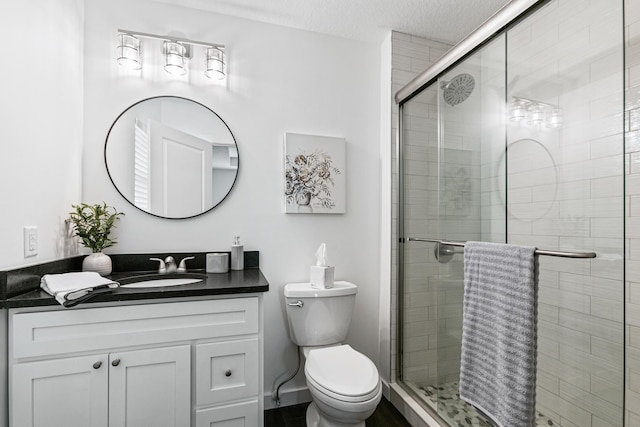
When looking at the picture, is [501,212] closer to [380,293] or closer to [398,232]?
[398,232]

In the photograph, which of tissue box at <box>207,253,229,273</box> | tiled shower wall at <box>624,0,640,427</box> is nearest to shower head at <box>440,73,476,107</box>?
tiled shower wall at <box>624,0,640,427</box>

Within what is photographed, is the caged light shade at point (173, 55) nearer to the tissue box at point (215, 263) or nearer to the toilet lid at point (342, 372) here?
the tissue box at point (215, 263)

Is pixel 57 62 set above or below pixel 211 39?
below

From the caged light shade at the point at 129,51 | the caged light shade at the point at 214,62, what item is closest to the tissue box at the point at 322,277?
the caged light shade at the point at 214,62

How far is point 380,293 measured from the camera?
2225 mm

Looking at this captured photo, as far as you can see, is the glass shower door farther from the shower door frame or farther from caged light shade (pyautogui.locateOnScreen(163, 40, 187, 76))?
caged light shade (pyautogui.locateOnScreen(163, 40, 187, 76))

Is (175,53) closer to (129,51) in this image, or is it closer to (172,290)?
(129,51)

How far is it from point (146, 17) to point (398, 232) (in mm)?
1986

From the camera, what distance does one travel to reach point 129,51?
5.65 ft

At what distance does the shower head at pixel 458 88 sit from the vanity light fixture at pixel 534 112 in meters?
0.26

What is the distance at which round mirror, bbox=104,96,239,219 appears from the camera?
1793mm

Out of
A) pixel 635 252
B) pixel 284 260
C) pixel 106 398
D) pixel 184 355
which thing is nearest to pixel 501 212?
pixel 635 252

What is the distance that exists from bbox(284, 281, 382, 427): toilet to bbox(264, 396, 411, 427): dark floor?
10 centimetres

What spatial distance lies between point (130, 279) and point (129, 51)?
1220 mm
